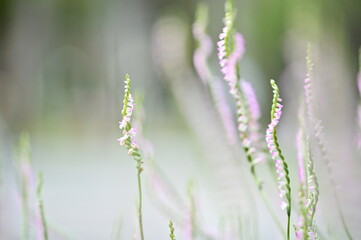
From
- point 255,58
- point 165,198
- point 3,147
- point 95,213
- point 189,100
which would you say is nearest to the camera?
point 165,198

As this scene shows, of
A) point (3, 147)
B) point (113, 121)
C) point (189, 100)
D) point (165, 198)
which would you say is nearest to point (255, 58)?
point (113, 121)

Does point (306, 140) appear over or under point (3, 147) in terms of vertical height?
under

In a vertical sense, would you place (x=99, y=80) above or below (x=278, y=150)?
above

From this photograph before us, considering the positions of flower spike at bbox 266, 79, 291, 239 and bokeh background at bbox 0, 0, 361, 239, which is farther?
bokeh background at bbox 0, 0, 361, 239

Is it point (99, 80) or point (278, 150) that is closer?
point (278, 150)

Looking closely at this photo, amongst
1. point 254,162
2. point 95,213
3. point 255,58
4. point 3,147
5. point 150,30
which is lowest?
point 254,162

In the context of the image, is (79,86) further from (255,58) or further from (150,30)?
(255,58)

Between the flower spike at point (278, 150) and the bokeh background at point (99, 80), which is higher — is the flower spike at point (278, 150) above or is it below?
below

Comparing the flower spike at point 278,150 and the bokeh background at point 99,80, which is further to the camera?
the bokeh background at point 99,80

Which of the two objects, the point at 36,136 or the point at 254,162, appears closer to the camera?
the point at 254,162

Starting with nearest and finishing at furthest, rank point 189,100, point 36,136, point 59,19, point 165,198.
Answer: point 165,198
point 189,100
point 36,136
point 59,19

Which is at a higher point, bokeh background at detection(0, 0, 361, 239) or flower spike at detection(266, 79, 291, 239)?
bokeh background at detection(0, 0, 361, 239)
